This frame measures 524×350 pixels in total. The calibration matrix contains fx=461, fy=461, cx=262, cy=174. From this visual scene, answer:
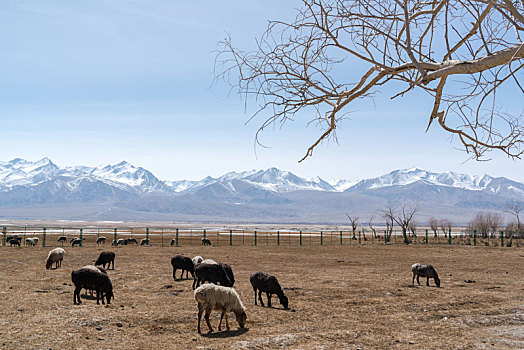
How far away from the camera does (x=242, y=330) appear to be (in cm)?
971

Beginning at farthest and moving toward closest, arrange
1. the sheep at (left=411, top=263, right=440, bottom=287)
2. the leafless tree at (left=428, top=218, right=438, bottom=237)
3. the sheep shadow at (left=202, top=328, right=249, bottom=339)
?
the leafless tree at (left=428, top=218, right=438, bottom=237), the sheep at (left=411, top=263, right=440, bottom=287), the sheep shadow at (left=202, top=328, right=249, bottom=339)

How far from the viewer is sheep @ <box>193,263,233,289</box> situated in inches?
537

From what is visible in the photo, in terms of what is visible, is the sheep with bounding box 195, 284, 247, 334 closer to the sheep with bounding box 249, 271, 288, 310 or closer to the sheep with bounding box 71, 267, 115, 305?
the sheep with bounding box 249, 271, 288, 310

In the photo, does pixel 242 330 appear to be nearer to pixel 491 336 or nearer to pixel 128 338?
pixel 128 338

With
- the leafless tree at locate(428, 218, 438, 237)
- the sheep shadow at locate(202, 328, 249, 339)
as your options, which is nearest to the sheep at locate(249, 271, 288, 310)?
the sheep shadow at locate(202, 328, 249, 339)

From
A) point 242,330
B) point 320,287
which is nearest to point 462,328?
point 242,330

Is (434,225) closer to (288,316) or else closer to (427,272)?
(427,272)

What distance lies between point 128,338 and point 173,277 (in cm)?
926

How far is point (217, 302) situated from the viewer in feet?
31.8

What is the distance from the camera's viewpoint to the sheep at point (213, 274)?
44.8 ft

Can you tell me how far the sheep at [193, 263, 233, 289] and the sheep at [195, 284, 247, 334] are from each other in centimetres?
369

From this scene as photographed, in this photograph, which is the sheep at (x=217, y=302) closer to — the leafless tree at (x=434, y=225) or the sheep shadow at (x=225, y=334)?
the sheep shadow at (x=225, y=334)

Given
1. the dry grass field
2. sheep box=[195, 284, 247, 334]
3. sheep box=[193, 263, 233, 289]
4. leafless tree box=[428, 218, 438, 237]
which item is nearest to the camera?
the dry grass field

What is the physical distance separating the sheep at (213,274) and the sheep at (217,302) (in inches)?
145
